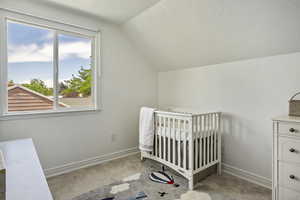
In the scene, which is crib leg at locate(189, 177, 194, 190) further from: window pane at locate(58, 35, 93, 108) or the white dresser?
window pane at locate(58, 35, 93, 108)

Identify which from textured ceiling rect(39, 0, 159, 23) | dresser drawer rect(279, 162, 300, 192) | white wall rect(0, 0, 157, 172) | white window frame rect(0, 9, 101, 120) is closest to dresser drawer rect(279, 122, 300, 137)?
dresser drawer rect(279, 162, 300, 192)

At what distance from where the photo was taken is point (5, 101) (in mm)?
1875

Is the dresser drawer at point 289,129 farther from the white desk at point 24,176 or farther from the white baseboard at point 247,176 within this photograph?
the white desk at point 24,176

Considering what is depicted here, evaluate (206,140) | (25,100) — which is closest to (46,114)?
(25,100)

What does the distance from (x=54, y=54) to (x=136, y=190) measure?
2.01 meters

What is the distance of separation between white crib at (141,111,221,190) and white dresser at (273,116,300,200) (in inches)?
28.0

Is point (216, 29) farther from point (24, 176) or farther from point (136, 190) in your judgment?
point (24, 176)

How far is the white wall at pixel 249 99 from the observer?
180 cm

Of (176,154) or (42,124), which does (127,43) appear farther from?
(176,154)

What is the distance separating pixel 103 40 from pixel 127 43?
0.45 m

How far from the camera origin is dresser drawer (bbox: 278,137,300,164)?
1.39 meters

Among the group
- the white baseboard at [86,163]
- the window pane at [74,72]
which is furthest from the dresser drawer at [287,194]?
the window pane at [74,72]

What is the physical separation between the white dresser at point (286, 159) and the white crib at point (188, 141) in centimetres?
71

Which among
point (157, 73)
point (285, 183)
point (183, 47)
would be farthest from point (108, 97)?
point (285, 183)
